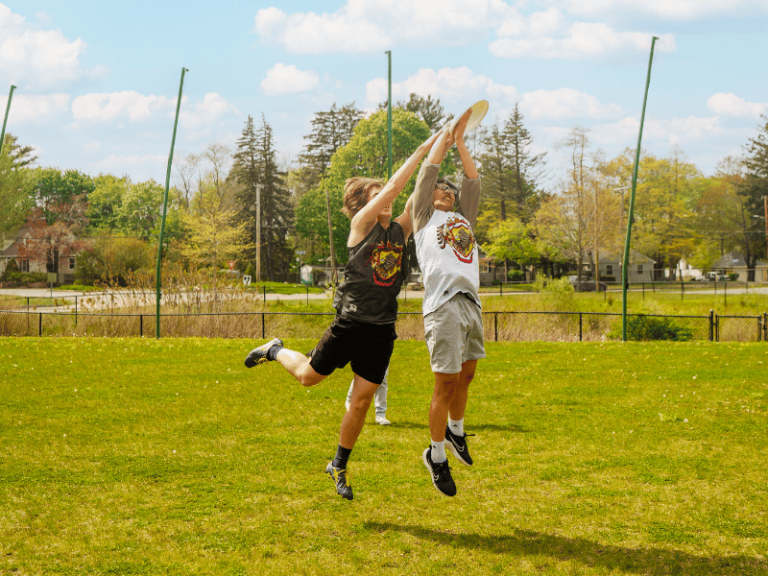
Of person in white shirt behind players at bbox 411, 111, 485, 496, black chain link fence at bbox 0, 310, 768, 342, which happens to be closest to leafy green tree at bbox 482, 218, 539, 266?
black chain link fence at bbox 0, 310, 768, 342

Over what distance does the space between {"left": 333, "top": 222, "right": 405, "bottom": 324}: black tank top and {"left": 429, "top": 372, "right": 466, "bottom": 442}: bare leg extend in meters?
0.51

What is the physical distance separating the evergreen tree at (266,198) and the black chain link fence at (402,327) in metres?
42.1

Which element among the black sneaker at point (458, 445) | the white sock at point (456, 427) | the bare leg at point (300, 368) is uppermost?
the bare leg at point (300, 368)

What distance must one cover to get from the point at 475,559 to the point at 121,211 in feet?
228

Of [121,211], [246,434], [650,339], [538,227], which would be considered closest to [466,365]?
[246,434]

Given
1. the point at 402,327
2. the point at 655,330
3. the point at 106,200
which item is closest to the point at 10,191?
the point at 106,200

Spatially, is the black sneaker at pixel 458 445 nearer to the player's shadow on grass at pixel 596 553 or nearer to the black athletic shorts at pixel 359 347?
the player's shadow on grass at pixel 596 553

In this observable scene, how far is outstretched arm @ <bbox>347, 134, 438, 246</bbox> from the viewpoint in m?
3.94

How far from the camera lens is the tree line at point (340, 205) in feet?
164

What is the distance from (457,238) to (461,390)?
1056mm

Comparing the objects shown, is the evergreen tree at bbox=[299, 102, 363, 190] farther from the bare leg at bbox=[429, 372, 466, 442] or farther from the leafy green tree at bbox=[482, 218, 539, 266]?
the bare leg at bbox=[429, 372, 466, 442]

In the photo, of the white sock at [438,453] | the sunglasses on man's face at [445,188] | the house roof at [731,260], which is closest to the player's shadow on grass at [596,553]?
the white sock at [438,453]

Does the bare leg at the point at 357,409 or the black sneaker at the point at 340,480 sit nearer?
the bare leg at the point at 357,409

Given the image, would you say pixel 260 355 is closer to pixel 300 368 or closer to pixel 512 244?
pixel 300 368
